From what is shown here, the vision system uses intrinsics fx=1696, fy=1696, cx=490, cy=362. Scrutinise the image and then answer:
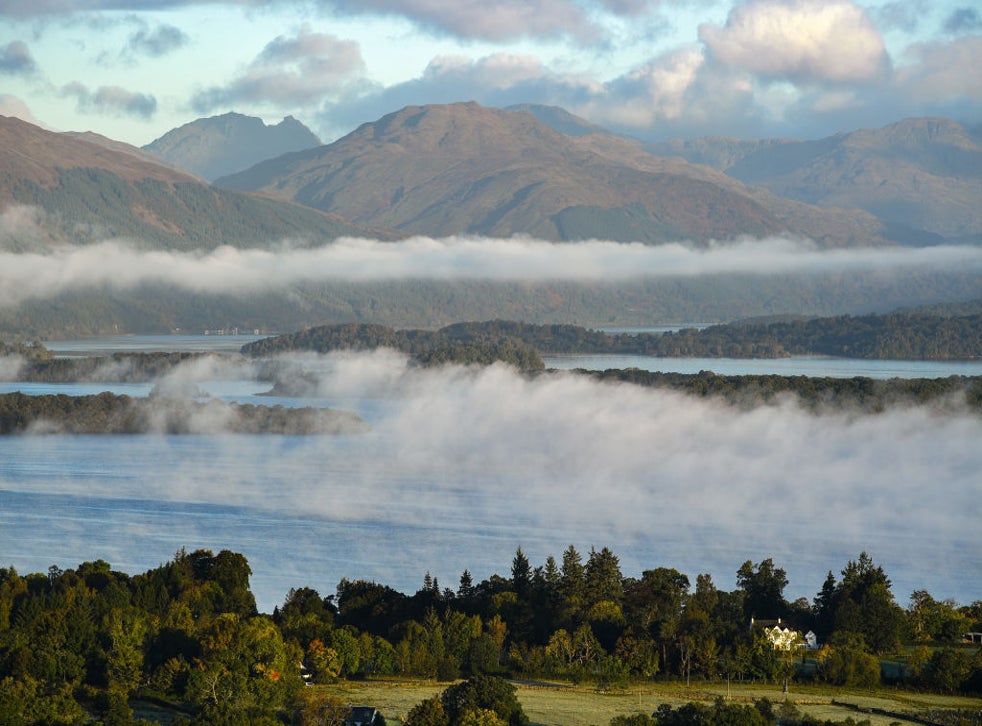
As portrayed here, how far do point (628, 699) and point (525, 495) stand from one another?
97.4 ft

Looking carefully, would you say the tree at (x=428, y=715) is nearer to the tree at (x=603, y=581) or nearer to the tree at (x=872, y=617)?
the tree at (x=603, y=581)

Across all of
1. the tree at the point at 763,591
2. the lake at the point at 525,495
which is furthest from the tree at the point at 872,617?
the lake at the point at 525,495

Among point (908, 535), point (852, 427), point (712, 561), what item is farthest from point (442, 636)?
point (852, 427)

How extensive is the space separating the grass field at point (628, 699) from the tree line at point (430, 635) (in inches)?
34.0

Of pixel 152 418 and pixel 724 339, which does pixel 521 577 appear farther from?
pixel 724 339

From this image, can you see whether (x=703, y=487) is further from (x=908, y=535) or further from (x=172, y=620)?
(x=172, y=620)

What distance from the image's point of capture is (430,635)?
40094 millimetres

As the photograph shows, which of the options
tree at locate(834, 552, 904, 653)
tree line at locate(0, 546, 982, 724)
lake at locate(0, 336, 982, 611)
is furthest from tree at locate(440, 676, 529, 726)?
lake at locate(0, 336, 982, 611)

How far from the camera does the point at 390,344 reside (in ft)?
521

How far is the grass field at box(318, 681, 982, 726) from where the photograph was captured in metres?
34.9

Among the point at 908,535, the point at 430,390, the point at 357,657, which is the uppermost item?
the point at 430,390

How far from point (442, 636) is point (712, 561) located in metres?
14.3

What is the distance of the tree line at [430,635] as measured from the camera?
35.7 metres

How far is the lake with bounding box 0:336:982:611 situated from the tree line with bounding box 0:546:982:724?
11.4ft
